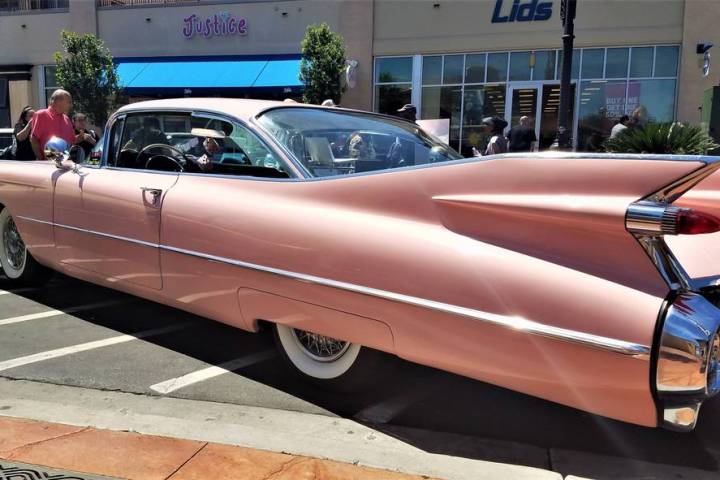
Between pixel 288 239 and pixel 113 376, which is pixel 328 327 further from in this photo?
pixel 113 376

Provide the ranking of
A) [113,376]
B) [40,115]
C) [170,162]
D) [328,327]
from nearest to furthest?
[328,327], [113,376], [170,162], [40,115]

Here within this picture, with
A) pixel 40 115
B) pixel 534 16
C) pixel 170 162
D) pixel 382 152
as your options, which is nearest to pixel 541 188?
pixel 382 152

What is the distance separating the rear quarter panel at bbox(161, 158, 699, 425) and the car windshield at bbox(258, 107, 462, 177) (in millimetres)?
363

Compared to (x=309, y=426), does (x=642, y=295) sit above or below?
above

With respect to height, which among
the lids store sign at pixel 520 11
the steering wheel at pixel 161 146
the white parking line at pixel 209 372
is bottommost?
the white parking line at pixel 209 372

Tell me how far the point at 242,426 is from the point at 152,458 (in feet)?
1.58

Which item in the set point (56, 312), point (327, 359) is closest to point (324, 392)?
point (327, 359)

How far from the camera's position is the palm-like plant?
27.4ft

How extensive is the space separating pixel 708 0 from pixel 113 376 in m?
15.4

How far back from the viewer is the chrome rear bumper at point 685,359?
6.66 ft

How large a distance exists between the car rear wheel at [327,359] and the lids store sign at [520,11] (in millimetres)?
14019

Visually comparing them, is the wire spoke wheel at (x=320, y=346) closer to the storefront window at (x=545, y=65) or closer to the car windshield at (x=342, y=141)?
the car windshield at (x=342, y=141)

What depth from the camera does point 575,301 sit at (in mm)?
2195

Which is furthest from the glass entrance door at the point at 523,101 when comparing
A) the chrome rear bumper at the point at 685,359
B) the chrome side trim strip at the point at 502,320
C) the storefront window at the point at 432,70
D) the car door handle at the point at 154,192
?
the chrome rear bumper at the point at 685,359
